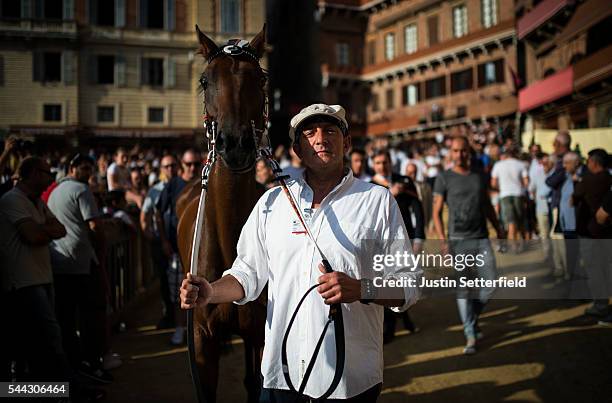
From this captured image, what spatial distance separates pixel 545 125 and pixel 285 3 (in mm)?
24342

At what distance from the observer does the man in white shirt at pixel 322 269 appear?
7.79 ft

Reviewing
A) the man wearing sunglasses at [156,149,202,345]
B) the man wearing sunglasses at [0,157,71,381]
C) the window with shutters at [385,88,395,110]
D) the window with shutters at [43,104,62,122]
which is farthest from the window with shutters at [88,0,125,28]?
the man wearing sunglasses at [0,157,71,381]

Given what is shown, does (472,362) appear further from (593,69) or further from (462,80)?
(462,80)

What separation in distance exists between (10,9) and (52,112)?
5264 millimetres

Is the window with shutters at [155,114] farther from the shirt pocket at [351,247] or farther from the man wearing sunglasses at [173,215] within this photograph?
the shirt pocket at [351,247]

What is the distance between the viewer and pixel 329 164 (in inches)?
99.3

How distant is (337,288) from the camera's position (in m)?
2.20

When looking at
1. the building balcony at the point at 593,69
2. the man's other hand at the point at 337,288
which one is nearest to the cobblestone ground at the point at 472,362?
the man's other hand at the point at 337,288

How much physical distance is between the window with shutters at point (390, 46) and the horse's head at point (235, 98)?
36905mm

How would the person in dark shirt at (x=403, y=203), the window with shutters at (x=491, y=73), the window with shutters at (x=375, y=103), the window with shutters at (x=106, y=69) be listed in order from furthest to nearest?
the window with shutters at (x=375, y=103), the window with shutters at (x=106, y=69), the window with shutters at (x=491, y=73), the person in dark shirt at (x=403, y=203)

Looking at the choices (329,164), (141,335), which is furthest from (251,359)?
(141,335)

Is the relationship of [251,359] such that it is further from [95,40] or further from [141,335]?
[95,40]

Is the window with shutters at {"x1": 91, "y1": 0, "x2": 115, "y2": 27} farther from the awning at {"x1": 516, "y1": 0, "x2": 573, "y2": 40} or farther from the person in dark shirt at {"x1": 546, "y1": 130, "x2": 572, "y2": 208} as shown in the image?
the person in dark shirt at {"x1": 546, "y1": 130, "x2": 572, "y2": 208}

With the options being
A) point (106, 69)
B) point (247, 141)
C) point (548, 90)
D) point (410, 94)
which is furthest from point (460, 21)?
point (247, 141)
